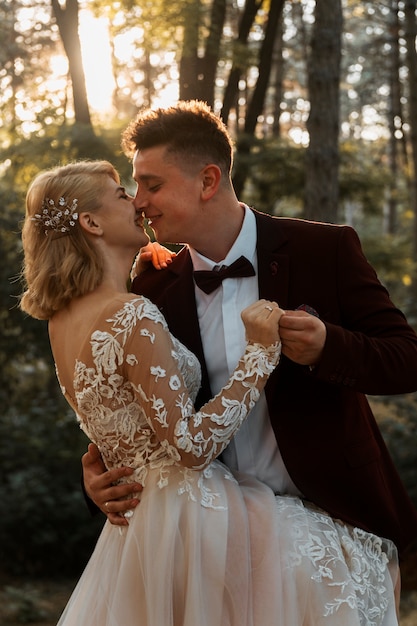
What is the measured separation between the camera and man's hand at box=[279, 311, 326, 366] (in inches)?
111

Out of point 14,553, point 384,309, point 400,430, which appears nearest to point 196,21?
point 400,430

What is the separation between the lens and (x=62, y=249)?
3119mm

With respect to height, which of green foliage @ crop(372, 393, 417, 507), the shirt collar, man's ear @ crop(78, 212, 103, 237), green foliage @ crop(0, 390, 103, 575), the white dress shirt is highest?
man's ear @ crop(78, 212, 103, 237)

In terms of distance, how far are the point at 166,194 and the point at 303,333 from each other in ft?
2.86

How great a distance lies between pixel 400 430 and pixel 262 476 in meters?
5.75

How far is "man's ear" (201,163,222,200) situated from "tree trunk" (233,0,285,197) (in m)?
6.55

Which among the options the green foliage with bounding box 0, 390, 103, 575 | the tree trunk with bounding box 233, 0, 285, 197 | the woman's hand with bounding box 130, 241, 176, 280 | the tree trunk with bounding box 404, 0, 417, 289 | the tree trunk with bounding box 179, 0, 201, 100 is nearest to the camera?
the woman's hand with bounding box 130, 241, 176, 280

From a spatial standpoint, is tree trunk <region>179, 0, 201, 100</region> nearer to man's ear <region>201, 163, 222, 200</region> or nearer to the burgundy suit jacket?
man's ear <region>201, 163, 222, 200</region>

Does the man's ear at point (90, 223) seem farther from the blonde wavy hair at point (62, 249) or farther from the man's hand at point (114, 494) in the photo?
the man's hand at point (114, 494)

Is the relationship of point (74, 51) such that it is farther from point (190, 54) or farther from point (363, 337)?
point (363, 337)

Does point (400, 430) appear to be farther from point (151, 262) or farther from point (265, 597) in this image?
point (265, 597)

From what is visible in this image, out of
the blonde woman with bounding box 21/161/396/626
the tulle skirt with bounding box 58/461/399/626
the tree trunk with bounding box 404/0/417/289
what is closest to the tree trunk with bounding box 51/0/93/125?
the tree trunk with bounding box 404/0/417/289

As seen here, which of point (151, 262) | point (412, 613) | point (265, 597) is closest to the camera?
point (265, 597)

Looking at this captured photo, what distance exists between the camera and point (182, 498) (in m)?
2.91
